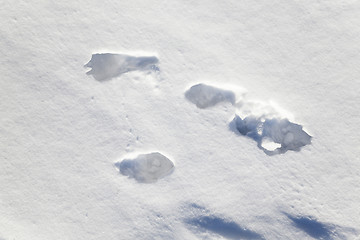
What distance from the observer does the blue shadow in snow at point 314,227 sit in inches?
81.0

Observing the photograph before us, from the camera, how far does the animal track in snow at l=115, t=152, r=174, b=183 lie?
2090mm

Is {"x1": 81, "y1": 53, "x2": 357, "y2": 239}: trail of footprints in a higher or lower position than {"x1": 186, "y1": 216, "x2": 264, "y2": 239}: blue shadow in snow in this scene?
higher

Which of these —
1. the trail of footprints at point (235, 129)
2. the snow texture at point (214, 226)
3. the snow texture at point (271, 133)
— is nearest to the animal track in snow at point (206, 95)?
the trail of footprints at point (235, 129)

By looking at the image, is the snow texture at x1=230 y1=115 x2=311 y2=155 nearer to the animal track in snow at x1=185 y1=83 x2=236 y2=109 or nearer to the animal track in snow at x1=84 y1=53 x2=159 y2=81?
the animal track in snow at x1=185 y1=83 x2=236 y2=109

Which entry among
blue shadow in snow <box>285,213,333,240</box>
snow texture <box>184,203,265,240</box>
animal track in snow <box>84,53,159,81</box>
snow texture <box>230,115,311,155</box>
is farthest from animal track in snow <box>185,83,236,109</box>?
blue shadow in snow <box>285,213,333,240</box>

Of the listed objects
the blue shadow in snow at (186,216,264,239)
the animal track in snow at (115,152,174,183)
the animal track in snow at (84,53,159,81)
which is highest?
the animal track in snow at (84,53,159,81)

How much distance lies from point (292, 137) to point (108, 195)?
1.22m

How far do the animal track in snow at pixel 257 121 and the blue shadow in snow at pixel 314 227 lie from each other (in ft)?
1.47

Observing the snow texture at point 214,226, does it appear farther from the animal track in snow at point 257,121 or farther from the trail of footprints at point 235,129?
the animal track in snow at point 257,121

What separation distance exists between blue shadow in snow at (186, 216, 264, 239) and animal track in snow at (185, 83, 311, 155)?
51 centimetres

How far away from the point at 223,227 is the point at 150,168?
60 cm

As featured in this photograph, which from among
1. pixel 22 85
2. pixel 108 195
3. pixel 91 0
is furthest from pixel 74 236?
pixel 91 0

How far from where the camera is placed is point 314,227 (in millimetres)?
2059

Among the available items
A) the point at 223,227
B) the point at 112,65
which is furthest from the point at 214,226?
the point at 112,65
